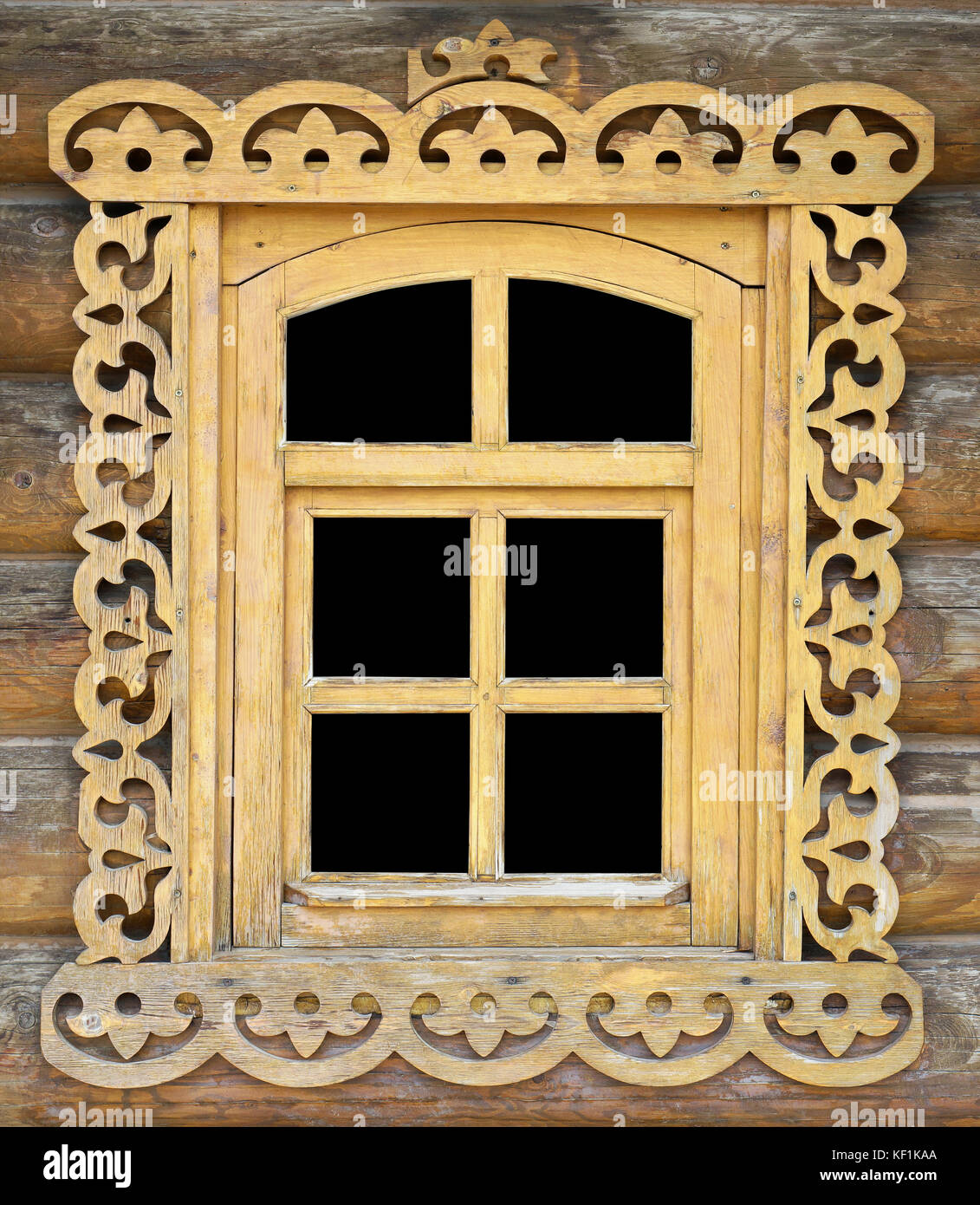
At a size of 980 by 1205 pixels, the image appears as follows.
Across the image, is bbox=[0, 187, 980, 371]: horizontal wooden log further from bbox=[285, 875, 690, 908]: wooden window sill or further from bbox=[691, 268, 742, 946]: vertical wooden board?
bbox=[285, 875, 690, 908]: wooden window sill

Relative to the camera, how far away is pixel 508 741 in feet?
8.78

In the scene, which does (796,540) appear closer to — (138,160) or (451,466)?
(451,466)

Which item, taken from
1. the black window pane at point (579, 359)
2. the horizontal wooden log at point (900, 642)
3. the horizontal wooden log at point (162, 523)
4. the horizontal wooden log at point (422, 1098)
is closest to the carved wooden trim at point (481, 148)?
the black window pane at point (579, 359)

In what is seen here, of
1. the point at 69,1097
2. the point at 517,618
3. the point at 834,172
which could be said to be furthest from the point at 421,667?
the point at 834,172

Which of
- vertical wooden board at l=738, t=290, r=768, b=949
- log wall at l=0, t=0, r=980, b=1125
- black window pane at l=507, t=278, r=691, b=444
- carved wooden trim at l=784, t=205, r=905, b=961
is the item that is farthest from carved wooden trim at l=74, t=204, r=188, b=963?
carved wooden trim at l=784, t=205, r=905, b=961

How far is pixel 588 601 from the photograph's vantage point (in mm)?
2686

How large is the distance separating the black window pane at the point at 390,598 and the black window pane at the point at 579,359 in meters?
0.33

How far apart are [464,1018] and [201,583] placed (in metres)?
1.16

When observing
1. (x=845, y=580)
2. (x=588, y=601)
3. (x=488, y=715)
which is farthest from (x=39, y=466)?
(x=845, y=580)

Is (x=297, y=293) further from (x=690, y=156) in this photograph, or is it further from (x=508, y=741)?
(x=508, y=741)

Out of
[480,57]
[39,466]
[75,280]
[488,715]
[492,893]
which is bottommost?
[492,893]

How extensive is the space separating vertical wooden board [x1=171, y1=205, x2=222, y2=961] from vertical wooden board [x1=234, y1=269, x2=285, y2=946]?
0.07 metres

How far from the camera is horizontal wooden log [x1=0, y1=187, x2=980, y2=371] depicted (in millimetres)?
2574

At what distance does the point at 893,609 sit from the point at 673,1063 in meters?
1.15
